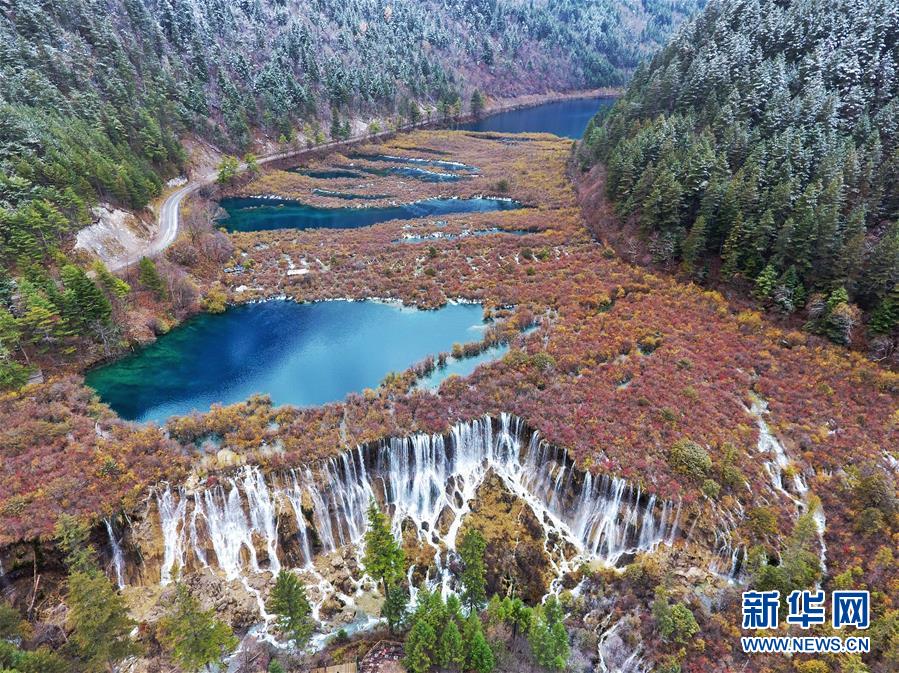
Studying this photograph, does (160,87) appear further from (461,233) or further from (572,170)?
(572,170)

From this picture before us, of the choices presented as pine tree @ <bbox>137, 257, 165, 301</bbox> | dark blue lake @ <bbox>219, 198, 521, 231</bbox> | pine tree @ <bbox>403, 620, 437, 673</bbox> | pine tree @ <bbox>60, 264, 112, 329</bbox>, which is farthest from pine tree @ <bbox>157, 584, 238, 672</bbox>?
dark blue lake @ <bbox>219, 198, 521, 231</bbox>

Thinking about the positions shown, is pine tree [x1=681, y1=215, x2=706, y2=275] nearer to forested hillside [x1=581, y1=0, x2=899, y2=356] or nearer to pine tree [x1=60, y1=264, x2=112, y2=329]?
forested hillside [x1=581, y1=0, x2=899, y2=356]

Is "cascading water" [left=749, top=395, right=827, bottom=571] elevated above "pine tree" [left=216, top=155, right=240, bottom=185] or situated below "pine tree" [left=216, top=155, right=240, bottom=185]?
below

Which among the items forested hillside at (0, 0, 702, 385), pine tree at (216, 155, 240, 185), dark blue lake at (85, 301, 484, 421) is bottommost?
dark blue lake at (85, 301, 484, 421)

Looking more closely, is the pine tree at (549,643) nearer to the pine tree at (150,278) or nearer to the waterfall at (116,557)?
the waterfall at (116,557)

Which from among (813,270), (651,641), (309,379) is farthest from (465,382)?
(813,270)
